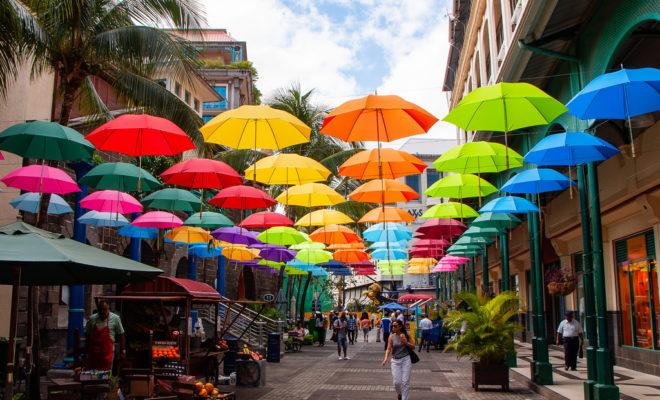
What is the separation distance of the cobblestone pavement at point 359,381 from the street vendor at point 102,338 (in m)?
3.38

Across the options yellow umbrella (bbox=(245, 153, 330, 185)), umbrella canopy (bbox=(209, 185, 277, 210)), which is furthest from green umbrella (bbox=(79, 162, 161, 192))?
yellow umbrella (bbox=(245, 153, 330, 185))

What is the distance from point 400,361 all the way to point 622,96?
6.39 meters

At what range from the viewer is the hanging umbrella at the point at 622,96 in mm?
7414

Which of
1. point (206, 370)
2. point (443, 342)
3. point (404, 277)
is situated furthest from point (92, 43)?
point (404, 277)

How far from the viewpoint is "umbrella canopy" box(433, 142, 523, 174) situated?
508 inches

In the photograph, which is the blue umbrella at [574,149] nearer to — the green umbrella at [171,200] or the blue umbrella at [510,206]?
the blue umbrella at [510,206]

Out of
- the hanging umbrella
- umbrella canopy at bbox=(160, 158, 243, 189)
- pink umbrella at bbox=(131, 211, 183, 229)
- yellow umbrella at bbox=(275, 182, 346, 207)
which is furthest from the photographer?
pink umbrella at bbox=(131, 211, 183, 229)

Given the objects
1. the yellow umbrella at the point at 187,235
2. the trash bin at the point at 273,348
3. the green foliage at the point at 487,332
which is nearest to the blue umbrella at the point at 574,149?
the green foliage at the point at 487,332

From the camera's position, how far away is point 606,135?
16.5 m

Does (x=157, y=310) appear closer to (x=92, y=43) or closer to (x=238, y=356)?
(x=238, y=356)

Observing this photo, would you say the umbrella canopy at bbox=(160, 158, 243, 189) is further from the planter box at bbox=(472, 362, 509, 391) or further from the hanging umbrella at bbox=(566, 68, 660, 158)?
the hanging umbrella at bbox=(566, 68, 660, 158)

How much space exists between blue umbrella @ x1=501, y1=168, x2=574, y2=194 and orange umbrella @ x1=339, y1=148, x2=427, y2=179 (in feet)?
6.22

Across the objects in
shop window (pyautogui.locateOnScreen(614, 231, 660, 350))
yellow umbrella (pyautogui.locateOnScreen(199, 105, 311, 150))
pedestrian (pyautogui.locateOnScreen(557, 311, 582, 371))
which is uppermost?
yellow umbrella (pyautogui.locateOnScreen(199, 105, 311, 150))

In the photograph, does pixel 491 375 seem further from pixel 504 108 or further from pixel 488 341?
pixel 504 108
